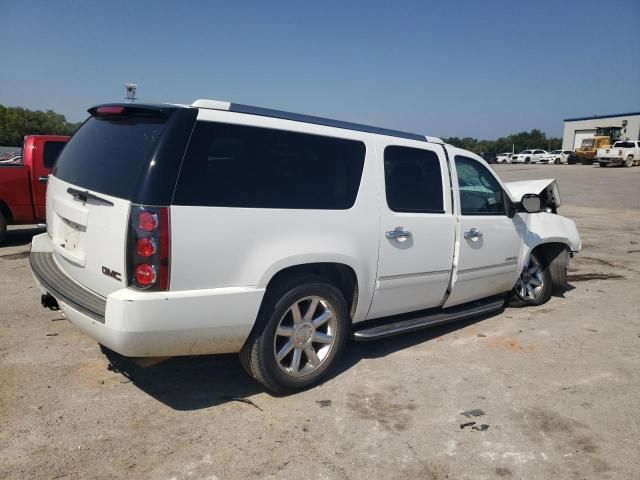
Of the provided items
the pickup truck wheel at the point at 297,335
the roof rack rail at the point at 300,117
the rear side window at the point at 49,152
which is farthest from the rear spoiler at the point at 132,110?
the rear side window at the point at 49,152

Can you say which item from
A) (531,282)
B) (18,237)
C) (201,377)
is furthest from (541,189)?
(18,237)

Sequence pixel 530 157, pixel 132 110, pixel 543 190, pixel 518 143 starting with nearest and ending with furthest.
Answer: pixel 132 110 → pixel 543 190 → pixel 530 157 → pixel 518 143

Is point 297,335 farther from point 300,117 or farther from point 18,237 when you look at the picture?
point 18,237

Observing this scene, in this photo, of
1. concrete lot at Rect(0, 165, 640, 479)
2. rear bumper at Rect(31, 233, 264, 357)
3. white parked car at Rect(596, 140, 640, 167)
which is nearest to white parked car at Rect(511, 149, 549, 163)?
white parked car at Rect(596, 140, 640, 167)

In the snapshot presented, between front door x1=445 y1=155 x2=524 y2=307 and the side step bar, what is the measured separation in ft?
0.34

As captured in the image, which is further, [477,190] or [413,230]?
[477,190]

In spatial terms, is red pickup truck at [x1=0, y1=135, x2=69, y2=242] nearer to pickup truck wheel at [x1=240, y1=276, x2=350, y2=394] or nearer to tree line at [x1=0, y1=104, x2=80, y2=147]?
pickup truck wheel at [x1=240, y1=276, x2=350, y2=394]

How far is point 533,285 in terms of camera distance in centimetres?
589

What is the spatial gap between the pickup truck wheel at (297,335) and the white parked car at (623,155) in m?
43.7

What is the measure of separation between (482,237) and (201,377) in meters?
2.73

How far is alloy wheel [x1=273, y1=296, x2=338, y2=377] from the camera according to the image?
11.4 feet

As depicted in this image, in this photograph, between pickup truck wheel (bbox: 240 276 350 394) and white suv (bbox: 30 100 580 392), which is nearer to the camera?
white suv (bbox: 30 100 580 392)

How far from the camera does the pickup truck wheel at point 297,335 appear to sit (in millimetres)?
3299

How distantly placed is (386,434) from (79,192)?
2.44 meters
